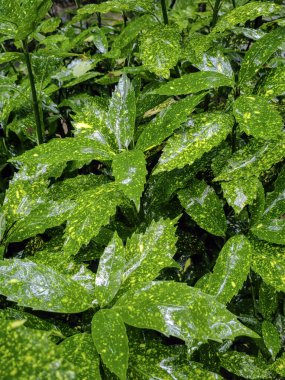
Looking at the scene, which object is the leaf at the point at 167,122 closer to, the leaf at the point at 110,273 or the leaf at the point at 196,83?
the leaf at the point at 196,83

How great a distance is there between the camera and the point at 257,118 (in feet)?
2.77

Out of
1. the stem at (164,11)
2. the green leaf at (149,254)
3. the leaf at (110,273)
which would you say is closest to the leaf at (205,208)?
the green leaf at (149,254)

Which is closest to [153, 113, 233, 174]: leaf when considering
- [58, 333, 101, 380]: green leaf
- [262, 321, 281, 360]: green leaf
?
[58, 333, 101, 380]: green leaf

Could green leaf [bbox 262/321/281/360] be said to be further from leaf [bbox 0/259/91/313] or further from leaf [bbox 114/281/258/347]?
leaf [bbox 0/259/91/313]

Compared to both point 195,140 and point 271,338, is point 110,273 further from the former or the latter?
point 271,338

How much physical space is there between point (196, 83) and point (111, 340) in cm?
55

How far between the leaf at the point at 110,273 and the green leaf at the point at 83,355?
0.23 feet

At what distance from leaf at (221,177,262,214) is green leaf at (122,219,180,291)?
0.44 ft

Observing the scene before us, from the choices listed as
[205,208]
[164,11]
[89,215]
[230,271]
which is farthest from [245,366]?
[164,11]

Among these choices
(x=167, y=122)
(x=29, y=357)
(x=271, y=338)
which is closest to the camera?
(x=29, y=357)

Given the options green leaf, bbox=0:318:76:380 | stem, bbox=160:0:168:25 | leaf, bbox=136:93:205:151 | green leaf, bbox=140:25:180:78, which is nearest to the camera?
green leaf, bbox=0:318:76:380

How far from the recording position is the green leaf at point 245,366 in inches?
38.3

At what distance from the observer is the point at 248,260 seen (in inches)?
34.9

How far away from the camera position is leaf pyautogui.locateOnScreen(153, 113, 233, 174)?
852 millimetres
